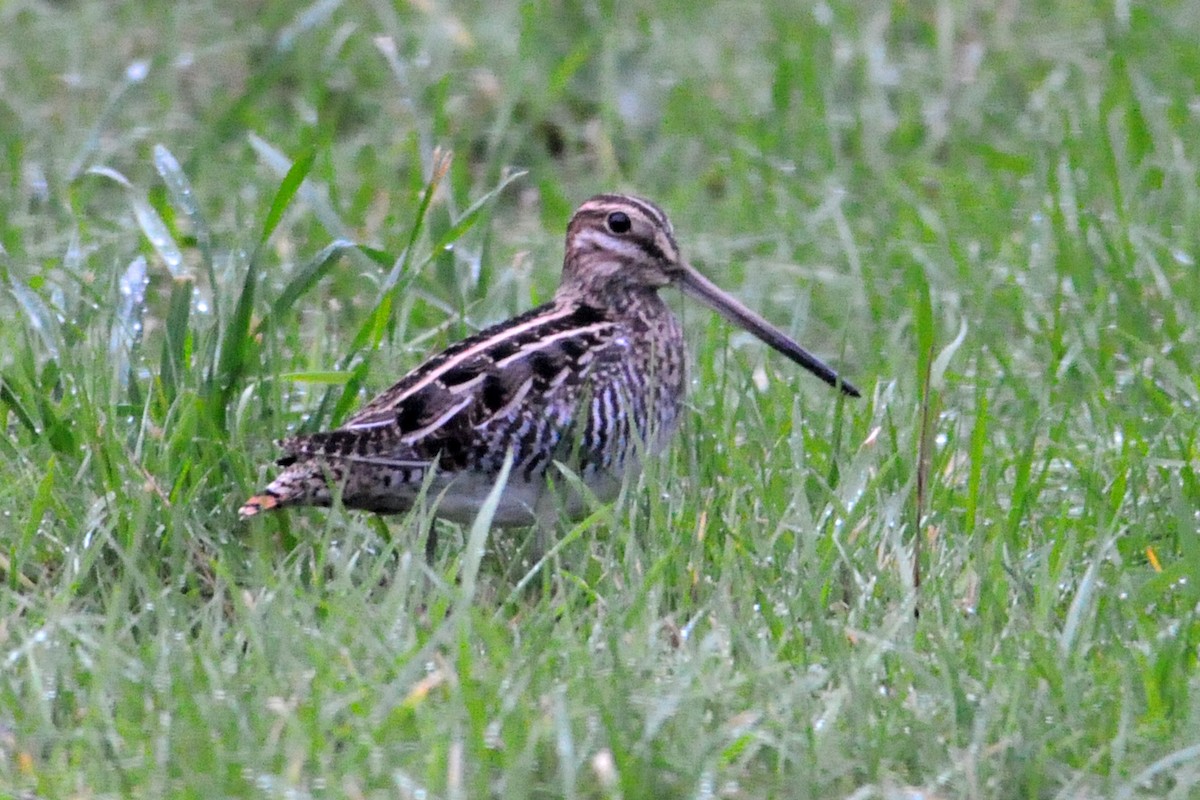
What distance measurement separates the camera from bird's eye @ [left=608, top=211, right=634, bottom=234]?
4746mm

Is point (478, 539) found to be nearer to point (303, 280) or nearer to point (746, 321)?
point (303, 280)

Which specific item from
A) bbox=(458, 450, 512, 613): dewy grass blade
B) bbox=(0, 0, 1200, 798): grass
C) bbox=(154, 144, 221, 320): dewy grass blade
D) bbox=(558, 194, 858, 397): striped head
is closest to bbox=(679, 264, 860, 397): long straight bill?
bbox=(558, 194, 858, 397): striped head

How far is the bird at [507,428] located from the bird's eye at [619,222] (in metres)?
0.26

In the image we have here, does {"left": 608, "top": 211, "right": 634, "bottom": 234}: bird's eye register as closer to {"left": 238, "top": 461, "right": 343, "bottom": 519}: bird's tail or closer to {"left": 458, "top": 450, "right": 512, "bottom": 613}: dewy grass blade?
{"left": 458, "top": 450, "right": 512, "bottom": 613}: dewy grass blade

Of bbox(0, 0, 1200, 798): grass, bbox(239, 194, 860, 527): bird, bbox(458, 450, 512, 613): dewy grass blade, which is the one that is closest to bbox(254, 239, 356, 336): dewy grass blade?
bbox(0, 0, 1200, 798): grass

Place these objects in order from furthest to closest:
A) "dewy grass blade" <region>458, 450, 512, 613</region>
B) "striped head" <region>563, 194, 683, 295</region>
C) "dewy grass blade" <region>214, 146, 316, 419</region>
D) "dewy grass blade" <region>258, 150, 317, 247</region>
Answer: "striped head" <region>563, 194, 683, 295</region> < "dewy grass blade" <region>258, 150, 317, 247</region> < "dewy grass blade" <region>214, 146, 316, 419</region> < "dewy grass blade" <region>458, 450, 512, 613</region>

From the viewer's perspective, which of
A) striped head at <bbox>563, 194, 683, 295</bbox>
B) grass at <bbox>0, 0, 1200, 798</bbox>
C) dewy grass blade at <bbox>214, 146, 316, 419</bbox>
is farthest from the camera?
striped head at <bbox>563, 194, 683, 295</bbox>

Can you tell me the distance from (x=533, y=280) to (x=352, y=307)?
1.61 feet

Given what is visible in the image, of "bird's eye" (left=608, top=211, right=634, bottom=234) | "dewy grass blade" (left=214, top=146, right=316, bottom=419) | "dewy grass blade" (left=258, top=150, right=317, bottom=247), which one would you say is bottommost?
"dewy grass blade" (left=214, top=146, right=316, bottom=419)

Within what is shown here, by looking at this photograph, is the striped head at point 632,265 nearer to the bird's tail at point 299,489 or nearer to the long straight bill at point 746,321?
the long straight bill at point 746,321

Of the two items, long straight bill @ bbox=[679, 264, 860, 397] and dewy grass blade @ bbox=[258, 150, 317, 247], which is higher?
dewy grass blade @ bbox=[258, 150, 317, 247]

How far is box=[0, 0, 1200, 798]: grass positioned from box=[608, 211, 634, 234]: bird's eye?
32 cm

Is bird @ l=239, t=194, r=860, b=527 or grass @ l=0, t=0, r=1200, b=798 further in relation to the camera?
bird @ l=239, t=194, r=860, b=527

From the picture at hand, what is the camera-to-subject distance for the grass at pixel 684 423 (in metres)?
3.33
